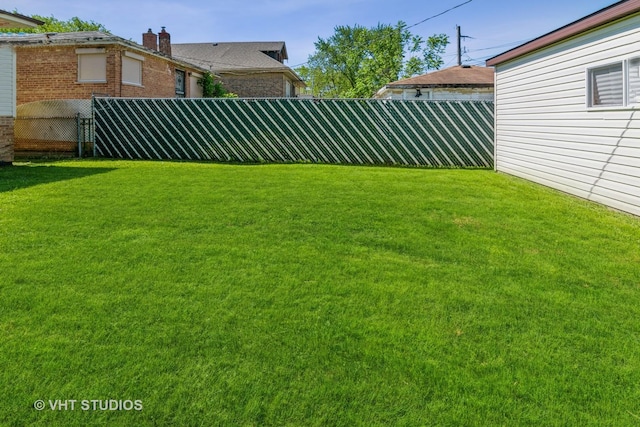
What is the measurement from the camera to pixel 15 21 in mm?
10164

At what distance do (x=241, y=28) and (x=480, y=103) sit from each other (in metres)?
24.1

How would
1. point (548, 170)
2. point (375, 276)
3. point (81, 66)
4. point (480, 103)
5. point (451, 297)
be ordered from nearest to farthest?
point (451, 297), point (375, 276), point (548, 170), point (480, 103), point (81, 66)

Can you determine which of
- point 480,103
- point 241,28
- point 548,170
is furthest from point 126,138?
point 241,28

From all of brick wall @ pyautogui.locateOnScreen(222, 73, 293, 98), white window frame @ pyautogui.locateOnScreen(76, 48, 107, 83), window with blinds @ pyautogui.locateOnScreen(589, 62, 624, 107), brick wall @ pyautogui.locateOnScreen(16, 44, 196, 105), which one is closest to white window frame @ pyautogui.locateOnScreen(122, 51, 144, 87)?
brick wall @ pyautogui.locateOnScreen(16, 44, 196, 105)

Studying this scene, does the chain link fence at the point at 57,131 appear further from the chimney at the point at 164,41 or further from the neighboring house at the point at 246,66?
the neighboring house at the point at 246,66

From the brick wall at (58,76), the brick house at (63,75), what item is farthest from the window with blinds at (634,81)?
the brick wall at (58,76)

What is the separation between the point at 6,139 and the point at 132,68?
237 inches

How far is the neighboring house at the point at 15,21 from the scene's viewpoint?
979 centimetres

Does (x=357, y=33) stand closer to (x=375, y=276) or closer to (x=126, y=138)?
(x=126, y=138)

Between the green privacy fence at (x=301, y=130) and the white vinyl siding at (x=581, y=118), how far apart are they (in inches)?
68.5

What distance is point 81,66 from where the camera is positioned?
1466 centimetres

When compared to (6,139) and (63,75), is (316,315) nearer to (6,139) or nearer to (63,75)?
(6,139)

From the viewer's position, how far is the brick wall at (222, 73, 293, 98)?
25969mm

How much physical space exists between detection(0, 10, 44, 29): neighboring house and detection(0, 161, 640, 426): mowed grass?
6.45 m
